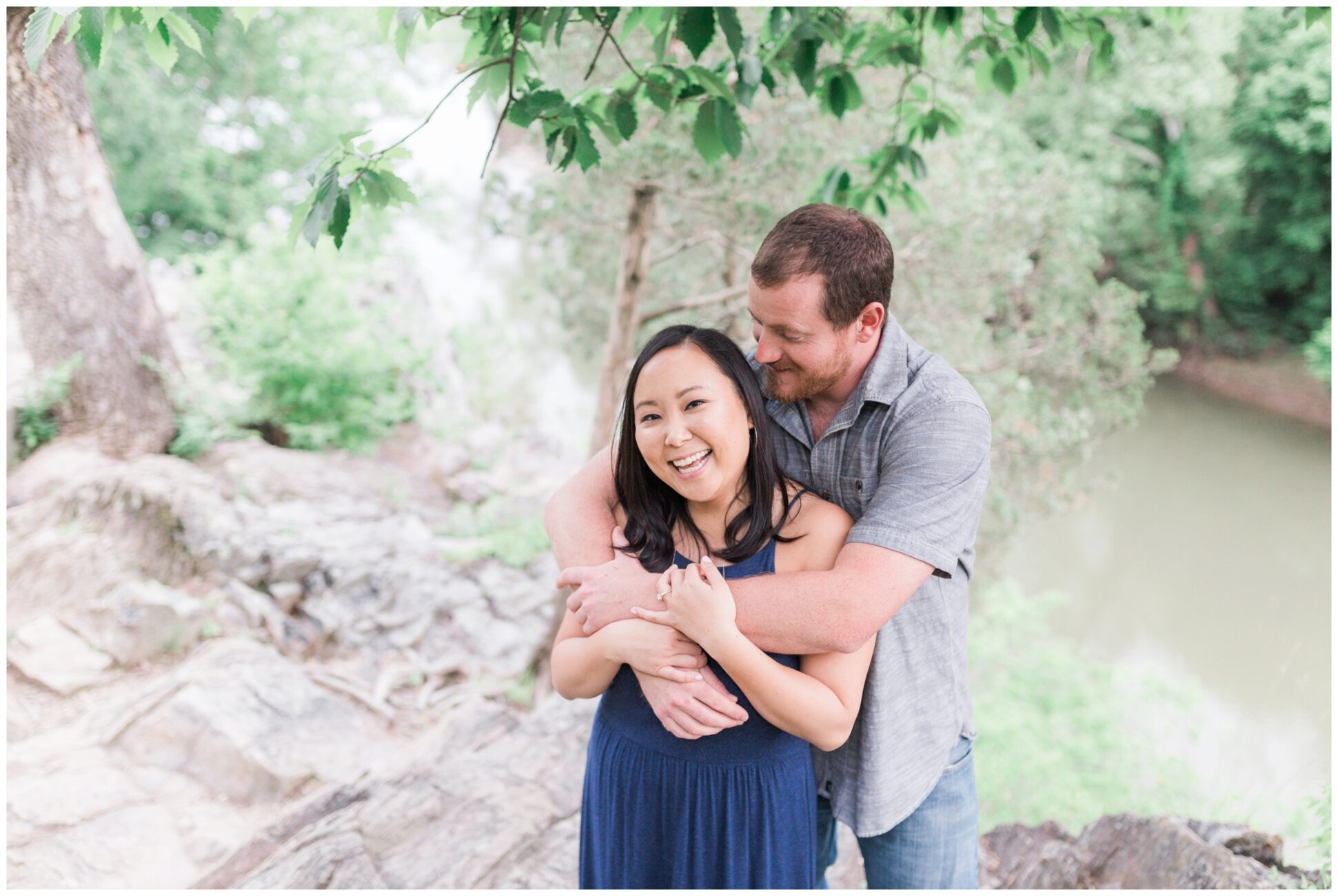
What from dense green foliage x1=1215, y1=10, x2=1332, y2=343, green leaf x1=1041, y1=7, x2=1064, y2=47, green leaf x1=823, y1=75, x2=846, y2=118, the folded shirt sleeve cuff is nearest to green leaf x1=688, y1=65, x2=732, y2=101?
green leaf x1=823, y1=75, x2=846, y2=118

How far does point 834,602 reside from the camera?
1.34 meters

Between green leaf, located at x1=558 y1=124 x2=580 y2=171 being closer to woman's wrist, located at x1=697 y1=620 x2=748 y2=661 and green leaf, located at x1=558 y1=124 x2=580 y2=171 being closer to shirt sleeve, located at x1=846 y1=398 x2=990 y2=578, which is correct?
shirt sleeve, located at x1=846 y1=398 x2=990 y2=578

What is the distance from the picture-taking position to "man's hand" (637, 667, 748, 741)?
141cm

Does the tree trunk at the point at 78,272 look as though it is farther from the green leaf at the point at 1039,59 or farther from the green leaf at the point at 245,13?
the green leaf at the point at 1039,59

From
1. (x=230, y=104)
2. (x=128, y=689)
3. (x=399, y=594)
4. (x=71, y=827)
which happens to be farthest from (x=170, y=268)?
(x=71, y=827)

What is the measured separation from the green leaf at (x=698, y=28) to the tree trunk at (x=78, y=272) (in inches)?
177

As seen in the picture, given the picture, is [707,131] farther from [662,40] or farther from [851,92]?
[851,92]

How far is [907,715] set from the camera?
5.36ft

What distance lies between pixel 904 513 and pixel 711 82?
103cm

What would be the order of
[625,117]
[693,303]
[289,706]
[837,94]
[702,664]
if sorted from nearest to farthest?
[702,664]
[625,117]
[837,94]
[289,706]
[693,303]

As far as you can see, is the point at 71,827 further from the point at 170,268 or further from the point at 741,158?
the point at 170,268

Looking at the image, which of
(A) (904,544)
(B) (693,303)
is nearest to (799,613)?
(A) (904,544)

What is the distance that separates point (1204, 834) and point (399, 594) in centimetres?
456

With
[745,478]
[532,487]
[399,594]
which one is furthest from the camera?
[532,487]
